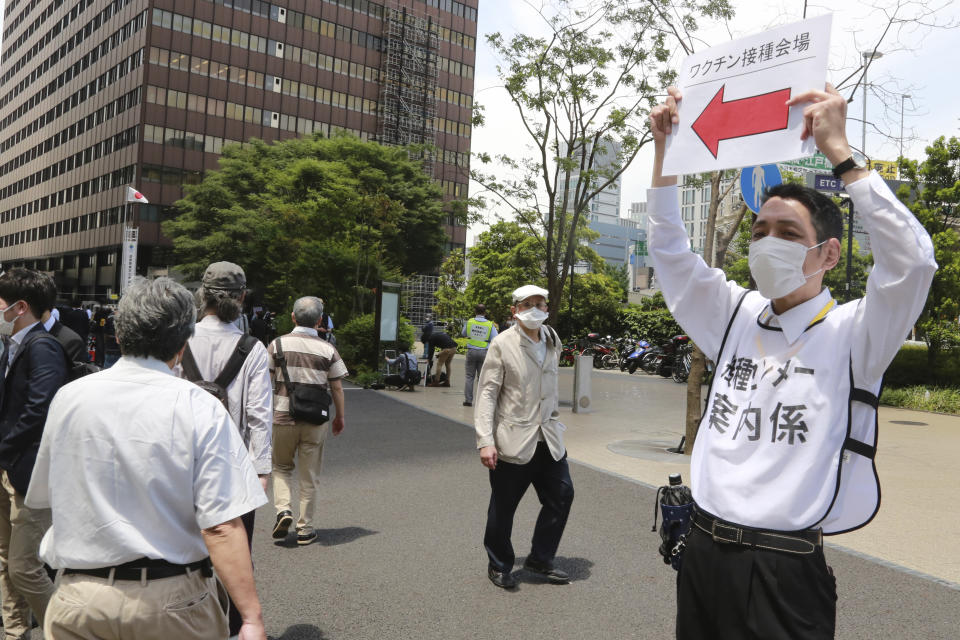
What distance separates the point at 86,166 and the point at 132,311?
225 feet

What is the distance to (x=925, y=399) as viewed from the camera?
1647cm

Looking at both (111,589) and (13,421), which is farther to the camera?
(13,421)

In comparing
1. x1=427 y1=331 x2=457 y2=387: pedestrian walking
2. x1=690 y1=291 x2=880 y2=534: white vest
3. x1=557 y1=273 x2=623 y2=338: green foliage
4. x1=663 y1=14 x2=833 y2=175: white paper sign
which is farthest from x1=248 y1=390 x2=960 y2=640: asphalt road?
x1=557 y1=273 x2=623 y2=338: green foliage

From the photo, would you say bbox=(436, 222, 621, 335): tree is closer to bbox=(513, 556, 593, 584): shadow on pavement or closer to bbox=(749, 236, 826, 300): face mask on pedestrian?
bbox=(513, 556, 593, 584): shadow on pavement

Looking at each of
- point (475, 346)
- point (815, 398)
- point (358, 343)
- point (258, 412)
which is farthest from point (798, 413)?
point (358, 343)

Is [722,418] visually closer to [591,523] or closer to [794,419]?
[794,419]

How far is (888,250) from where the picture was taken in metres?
1.77

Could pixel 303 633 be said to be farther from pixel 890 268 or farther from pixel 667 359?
pixel 667 359

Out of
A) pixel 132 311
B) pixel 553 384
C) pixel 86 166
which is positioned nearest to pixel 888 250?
pixel 132 311

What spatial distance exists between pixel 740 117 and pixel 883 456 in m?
9.55

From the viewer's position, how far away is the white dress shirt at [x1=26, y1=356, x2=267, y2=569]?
6.48 feet

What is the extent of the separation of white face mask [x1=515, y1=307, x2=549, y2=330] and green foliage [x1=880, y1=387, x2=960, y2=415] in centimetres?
1371

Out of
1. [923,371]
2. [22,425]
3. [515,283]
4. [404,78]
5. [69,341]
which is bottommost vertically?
[923,371]

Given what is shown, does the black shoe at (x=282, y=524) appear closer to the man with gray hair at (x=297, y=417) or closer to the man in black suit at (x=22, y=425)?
the man with gray hair at (x=297, y=417)
